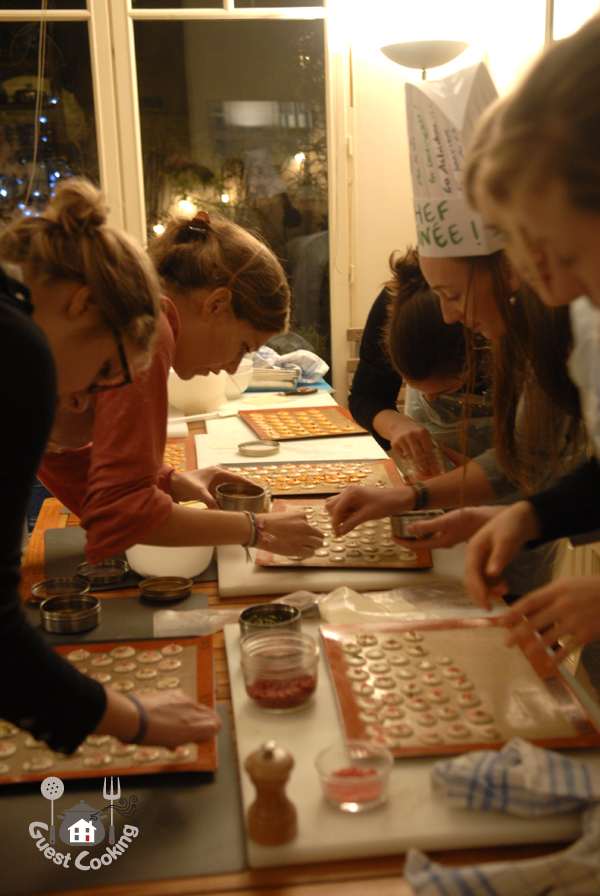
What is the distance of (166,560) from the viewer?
146 cm

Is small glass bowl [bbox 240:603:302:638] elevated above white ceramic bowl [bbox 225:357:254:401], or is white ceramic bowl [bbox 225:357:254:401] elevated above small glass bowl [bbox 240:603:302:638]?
white ceramic bowl [bbox 225:357:254:401]

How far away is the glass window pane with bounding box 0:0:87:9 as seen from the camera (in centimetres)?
365

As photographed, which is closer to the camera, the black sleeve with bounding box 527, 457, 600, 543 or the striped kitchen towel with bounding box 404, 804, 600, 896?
the striped kitchen towel with bounding box 404, 804, 600, 896

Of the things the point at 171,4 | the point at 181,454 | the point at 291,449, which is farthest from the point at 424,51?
the point at 181,454

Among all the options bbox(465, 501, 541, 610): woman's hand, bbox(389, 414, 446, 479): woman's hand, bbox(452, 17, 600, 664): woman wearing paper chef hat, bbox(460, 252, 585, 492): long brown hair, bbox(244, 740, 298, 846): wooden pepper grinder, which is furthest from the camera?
bbox(389, 414, 446, 479): woman's hand

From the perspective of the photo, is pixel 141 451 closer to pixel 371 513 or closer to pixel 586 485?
pixel 371 513

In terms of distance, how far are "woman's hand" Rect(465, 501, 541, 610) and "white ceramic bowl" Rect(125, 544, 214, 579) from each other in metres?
0.58

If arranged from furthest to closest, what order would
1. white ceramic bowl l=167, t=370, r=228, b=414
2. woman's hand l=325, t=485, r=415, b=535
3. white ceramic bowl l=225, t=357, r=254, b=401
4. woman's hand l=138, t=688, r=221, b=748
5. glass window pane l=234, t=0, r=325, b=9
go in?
glass window pane l=234, t=0, r=325, b=9, white ceramic bowl l=225, t=357, r=254, b=401, white ceramic bowl l=167, t=370, r=228, b=414, woman's hand l=325, t=485, r=415, b=535, woman's hand l=138, t=688, r=221, b=748

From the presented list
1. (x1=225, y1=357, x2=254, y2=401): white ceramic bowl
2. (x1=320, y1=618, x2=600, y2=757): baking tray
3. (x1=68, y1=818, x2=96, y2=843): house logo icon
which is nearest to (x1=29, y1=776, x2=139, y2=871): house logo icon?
(x1=68, y1=818, x2=96, y2=843): house logo icon

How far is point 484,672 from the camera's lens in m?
1.06

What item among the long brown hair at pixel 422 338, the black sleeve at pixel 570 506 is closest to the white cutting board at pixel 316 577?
the black sleeve at pixel 570 506

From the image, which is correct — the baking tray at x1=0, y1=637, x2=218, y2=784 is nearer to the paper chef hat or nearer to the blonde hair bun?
the blonde hair bun

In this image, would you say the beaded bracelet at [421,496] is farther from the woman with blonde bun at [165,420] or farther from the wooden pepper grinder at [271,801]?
the wooden pepper grinder at [271,801]

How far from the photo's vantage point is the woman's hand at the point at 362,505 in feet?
5.19
